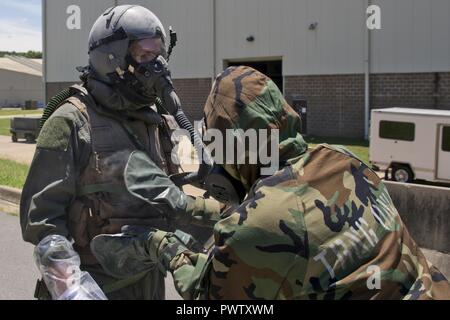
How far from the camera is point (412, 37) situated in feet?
55.1

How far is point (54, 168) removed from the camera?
2.21 metres

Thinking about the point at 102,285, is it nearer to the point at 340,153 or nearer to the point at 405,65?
the point at 340,153

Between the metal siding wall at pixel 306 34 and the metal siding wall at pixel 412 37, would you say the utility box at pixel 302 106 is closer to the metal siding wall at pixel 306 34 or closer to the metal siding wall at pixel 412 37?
the metal siding wall at pixel 306 34

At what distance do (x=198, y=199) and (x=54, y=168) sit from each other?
0.66 m

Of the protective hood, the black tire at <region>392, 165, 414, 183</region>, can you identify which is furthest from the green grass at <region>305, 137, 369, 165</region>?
the protective hood

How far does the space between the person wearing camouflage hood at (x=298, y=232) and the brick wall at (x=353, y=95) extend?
16380 mm

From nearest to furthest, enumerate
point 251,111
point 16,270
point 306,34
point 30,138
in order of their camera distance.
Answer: point 251,111, point 16,270, point 306,34, point 30,138

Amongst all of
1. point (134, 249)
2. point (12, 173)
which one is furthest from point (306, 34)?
point (134, 249)

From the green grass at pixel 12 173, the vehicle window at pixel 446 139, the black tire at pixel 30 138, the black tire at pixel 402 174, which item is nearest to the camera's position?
the green grass at pixel 12 173

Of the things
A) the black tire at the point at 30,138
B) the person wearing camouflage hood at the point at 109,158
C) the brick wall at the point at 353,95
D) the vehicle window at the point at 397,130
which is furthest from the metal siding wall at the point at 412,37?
the person wearing camouflage hood at the point at 109,158

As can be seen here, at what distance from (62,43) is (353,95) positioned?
15.1 metres

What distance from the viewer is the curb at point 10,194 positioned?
29.9ft

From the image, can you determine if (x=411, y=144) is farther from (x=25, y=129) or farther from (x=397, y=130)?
(x=25, y=129)

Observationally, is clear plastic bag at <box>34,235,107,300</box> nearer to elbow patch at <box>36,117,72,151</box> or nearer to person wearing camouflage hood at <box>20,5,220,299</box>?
person wearing camouflage hood at <box>20,5,220,299</box>
